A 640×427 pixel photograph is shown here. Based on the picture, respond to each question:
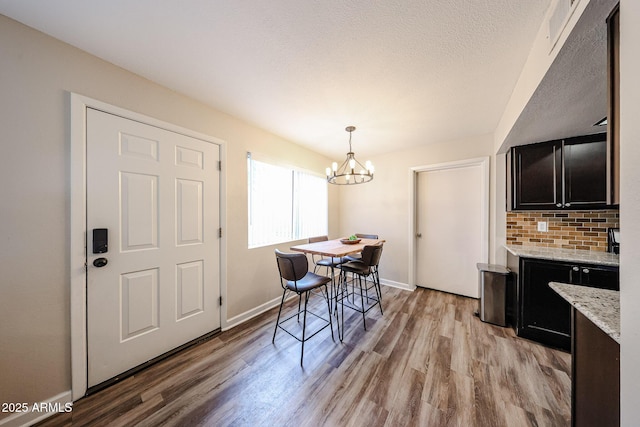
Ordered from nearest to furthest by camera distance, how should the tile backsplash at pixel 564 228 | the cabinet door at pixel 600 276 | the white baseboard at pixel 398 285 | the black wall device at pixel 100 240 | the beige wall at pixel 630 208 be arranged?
the beige wall at pixel 630 208, the black wall device at pixel 100 240, the cabinet door at pixel 600 276, the tile backsplash at pixel 564 228, the white baseboard at pixel 398 285

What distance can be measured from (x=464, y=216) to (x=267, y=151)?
3.02m

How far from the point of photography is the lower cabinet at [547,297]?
6.01 feet

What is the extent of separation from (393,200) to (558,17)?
9.05 feet

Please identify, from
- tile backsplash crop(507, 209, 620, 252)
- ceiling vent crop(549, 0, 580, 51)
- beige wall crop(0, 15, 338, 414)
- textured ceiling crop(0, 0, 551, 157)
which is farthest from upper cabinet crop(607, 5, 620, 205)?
beige wall crop(0, 15, 338, 414)

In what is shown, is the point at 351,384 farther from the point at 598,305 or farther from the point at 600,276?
the point at 600,276

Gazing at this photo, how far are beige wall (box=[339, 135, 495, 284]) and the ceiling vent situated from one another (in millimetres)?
2127

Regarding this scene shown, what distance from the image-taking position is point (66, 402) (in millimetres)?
1411

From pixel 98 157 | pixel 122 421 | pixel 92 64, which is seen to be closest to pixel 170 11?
pixel 92 64

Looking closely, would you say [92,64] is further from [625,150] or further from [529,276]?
[529,276]

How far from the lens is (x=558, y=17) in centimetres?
103

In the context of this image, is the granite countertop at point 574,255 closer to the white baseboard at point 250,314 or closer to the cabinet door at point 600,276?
the cabinet door at point 600,276

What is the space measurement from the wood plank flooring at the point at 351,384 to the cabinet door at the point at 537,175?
56.5 inches

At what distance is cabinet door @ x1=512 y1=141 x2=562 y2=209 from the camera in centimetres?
220

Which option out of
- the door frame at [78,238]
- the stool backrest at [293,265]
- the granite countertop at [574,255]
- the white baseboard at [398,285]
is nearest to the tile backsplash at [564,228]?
the granite countertop at [574,255]
